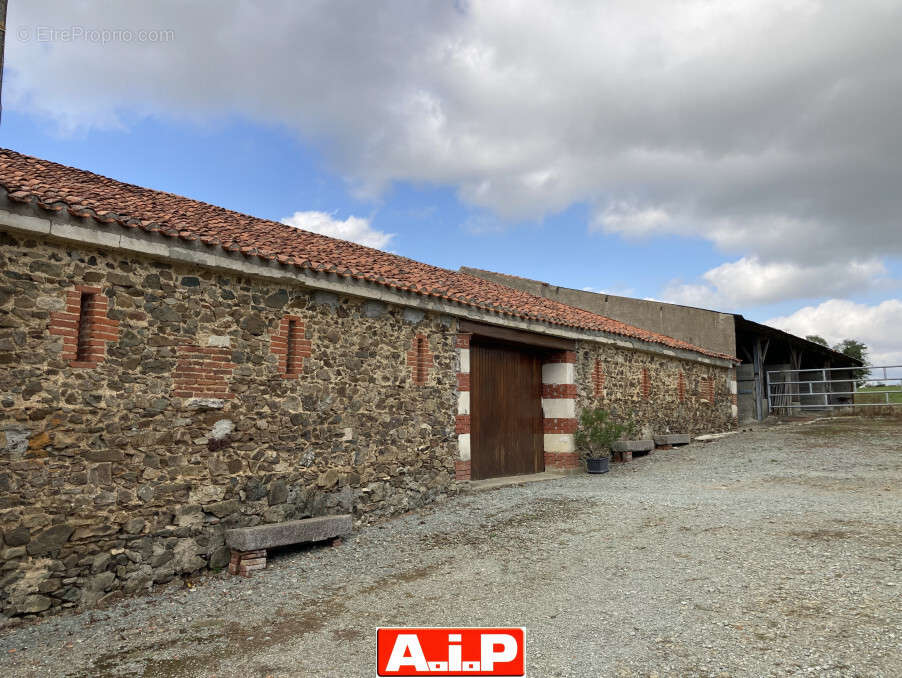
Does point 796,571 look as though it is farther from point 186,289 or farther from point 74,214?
point 74,214

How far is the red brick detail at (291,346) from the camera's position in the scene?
656 cm

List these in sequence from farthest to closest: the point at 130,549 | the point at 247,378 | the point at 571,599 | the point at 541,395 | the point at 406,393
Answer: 1. the point at 541,395
2. the point at 406,393
3. the point at 247,378
4. the point at 130,549
5. the point at 571,599

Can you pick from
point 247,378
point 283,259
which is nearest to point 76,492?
point 247,378

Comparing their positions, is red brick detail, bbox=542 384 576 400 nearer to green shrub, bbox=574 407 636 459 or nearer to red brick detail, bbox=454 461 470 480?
green shrub, bbox=574 407 636 459

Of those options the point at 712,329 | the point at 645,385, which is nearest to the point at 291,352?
the point at 645,385

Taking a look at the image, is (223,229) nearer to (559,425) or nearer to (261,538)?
(261,538)

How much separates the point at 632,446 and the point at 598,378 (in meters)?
1.65

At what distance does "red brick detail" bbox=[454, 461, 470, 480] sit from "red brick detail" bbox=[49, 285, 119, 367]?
4.93 meters

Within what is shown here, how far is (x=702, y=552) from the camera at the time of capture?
18.5 ft

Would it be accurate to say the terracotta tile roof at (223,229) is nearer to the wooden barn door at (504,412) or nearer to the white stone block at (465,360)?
the white stone block at (465,360)

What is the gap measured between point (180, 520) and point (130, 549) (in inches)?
18.3

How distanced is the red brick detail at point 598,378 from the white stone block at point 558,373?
2.59 ft

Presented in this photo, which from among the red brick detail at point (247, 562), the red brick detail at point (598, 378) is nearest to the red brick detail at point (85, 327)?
the red brick detail at point (247, 562)

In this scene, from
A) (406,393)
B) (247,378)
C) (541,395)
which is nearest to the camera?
(247,378)
